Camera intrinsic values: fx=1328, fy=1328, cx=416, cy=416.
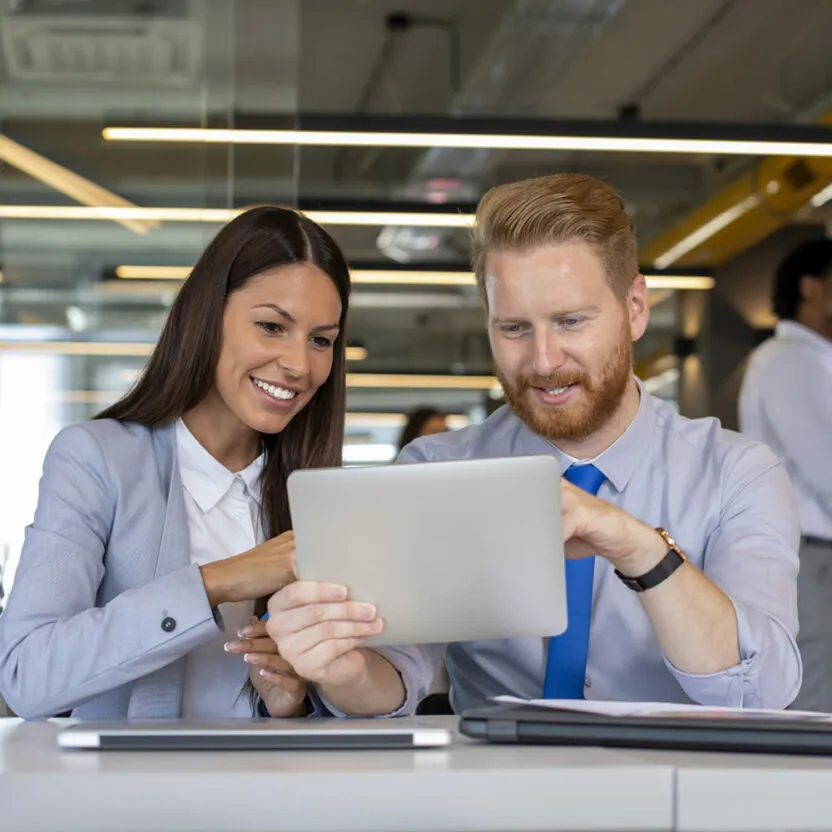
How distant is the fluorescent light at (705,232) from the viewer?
7263 mm

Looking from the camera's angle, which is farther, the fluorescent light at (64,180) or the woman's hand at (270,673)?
the fluorescent light at (64,180)

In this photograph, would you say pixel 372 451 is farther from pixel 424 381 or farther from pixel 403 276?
pixel 403 276

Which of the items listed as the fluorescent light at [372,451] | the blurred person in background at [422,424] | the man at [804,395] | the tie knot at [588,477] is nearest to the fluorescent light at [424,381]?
the fluorescent light at [372,451]

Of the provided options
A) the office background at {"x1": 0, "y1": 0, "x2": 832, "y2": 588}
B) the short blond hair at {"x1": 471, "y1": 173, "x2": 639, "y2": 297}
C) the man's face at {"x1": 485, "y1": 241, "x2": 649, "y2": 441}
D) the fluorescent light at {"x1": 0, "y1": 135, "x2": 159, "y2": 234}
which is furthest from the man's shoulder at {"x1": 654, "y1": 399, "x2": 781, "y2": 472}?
the fluorescent light at {"x1": 0, "y1": 135, "x2": 159, "y2": 234}

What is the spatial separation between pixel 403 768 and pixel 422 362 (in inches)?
432

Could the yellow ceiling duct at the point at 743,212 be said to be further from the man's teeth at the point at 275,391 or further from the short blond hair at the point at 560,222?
the man's teeth at the point at 275,391

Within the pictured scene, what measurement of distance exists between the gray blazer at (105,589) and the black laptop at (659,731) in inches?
21.1

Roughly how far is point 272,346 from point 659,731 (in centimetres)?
112

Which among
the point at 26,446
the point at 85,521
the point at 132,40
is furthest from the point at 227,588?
the point at 132,40

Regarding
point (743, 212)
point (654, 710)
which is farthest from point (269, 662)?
point (743, 212)

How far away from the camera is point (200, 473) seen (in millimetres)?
2191

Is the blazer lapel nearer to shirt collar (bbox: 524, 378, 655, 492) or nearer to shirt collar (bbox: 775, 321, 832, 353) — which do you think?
shirt collar (bbox: 524, 378, 655, 492)

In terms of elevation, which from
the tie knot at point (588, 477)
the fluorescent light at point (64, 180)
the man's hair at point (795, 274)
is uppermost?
the fluorescent light at point (64, 180)

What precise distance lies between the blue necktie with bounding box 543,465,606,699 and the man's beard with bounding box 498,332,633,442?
24 centimetres
